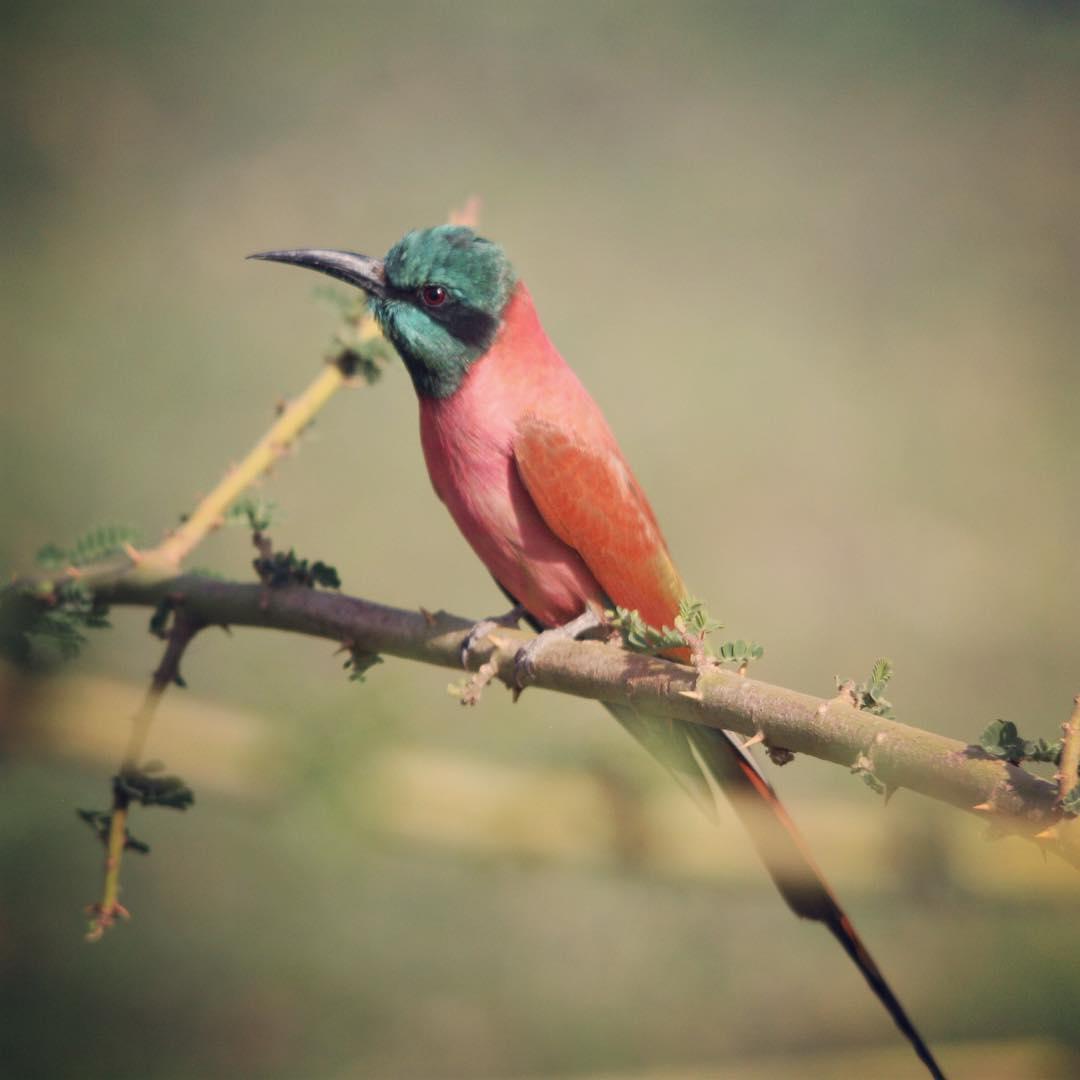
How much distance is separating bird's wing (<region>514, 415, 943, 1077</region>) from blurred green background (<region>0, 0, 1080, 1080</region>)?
191 millimetres

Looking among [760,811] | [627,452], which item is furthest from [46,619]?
[627,452]

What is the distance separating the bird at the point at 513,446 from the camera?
1.78 meters

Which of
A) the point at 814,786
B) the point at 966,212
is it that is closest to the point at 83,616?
the point at 814,786

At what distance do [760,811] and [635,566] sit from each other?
1.32 ft

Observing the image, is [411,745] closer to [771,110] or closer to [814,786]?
[814,786]

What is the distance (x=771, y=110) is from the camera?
5672 mm

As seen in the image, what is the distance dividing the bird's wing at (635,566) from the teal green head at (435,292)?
14 cm

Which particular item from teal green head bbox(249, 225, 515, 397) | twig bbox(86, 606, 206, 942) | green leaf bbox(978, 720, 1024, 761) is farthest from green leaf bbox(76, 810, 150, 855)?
green leaf bbox(978, 720, 1024, 761)

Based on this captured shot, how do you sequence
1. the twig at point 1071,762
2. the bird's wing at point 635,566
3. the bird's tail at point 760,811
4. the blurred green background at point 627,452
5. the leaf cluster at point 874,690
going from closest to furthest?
the twig at point 1071,762 → the leaf cluster at point 874,690 → the bird's tail at point 760,811 → the bird's wing at point 635,566 → the blurred green background at point 627,452

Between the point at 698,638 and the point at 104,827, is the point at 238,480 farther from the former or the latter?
the point at 698,638

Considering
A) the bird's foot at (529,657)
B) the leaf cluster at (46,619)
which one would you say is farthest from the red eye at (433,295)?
the leaf cluster at (46,619)

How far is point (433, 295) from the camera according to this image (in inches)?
70.8

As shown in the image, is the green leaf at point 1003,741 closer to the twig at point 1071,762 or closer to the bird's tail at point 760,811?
the twig at point 1071,762

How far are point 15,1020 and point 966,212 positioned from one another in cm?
465
